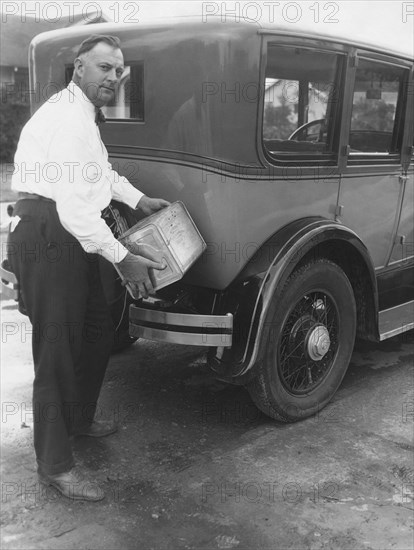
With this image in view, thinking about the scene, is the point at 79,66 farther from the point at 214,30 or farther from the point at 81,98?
the point at 214,30

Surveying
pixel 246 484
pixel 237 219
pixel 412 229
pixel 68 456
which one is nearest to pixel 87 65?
pixel 237 219

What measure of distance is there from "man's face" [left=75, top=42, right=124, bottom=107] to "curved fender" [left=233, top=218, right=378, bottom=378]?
1.11 m

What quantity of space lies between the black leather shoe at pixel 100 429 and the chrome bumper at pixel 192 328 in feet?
2.13

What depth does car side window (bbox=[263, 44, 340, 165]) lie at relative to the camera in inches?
137

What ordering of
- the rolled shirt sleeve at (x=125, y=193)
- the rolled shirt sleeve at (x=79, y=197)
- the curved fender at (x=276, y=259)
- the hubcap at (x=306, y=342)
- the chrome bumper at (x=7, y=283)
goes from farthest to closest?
the chrome bumper at (x=7, y=283) → the hubcap at (x=306, y=342) → the rolled shirt sleeve at (x=125, y=193) → the curved fender at (x=276, y=259) → the rolled shirt sleeve at (x=79, y=197)

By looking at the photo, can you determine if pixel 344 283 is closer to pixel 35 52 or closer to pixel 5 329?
pixel 35 52

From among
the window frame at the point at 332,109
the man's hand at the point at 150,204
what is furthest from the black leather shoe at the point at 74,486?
the window frame at the point at 332,109

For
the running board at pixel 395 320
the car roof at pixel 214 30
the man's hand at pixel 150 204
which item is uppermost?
the car roof at pixel 214 30

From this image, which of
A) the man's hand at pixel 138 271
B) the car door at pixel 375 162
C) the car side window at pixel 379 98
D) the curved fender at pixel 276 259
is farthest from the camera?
the car side window at pixel 379 98

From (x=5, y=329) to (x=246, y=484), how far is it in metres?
2.82

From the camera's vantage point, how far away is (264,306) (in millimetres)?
3156

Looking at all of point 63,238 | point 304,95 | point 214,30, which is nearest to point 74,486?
point 63,238

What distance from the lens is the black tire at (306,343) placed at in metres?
3.39

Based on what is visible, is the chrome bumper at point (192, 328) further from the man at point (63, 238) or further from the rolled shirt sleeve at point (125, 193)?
the rolled shirt sleeve at point (125, 193)
